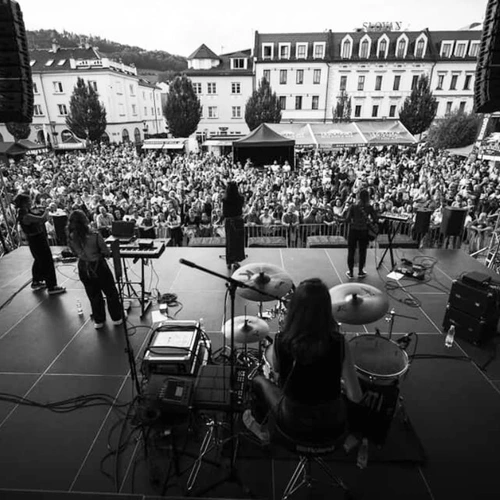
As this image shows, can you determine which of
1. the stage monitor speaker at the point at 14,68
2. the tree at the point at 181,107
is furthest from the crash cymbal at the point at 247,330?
the tree at the point at 181,107

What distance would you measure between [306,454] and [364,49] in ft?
125

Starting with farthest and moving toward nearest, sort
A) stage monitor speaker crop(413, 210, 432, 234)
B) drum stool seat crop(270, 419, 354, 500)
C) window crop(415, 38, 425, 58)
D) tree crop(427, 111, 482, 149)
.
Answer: window crop(415, 38, 425, 58) → tree crop(427, 111, 482, 149) → stage monitor speaker crop(413, 210, 432, 234) → drum stool seat crop(270, 419, 354, 500)

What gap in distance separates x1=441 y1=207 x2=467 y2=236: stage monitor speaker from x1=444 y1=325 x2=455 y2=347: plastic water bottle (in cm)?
369

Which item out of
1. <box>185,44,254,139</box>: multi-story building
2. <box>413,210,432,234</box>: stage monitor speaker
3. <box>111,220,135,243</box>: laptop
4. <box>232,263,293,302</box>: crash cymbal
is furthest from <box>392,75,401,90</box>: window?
<box>232,263,293,302</box>: crash cymbal

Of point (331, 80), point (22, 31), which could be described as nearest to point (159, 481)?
point (22, 31)

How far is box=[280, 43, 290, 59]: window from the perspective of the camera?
33.0 m

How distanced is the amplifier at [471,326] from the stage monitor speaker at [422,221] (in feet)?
11.9

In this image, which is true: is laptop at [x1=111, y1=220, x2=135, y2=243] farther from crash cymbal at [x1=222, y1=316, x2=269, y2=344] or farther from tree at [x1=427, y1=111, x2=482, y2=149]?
tree at [x1=427, y1=111, x2=482, y2=149]

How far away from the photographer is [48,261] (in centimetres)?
561

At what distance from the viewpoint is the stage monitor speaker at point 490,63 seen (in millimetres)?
4617

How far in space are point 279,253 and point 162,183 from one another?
28.8ft

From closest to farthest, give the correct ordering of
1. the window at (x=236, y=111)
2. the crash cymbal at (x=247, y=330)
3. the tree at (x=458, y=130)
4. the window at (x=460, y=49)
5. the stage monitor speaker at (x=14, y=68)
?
the crash cymbal at (x=247, y=330)
the stage monitor speaker at (x=14, y=68)
the tree at (x=458, y=130)
the window at (x=460, y=49)
the window at (x=236, y=111)

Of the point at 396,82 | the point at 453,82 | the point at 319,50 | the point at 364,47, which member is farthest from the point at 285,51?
the point at 453,82

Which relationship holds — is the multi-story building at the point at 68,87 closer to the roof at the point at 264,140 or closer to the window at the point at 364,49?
the roof at the point at 264,140
